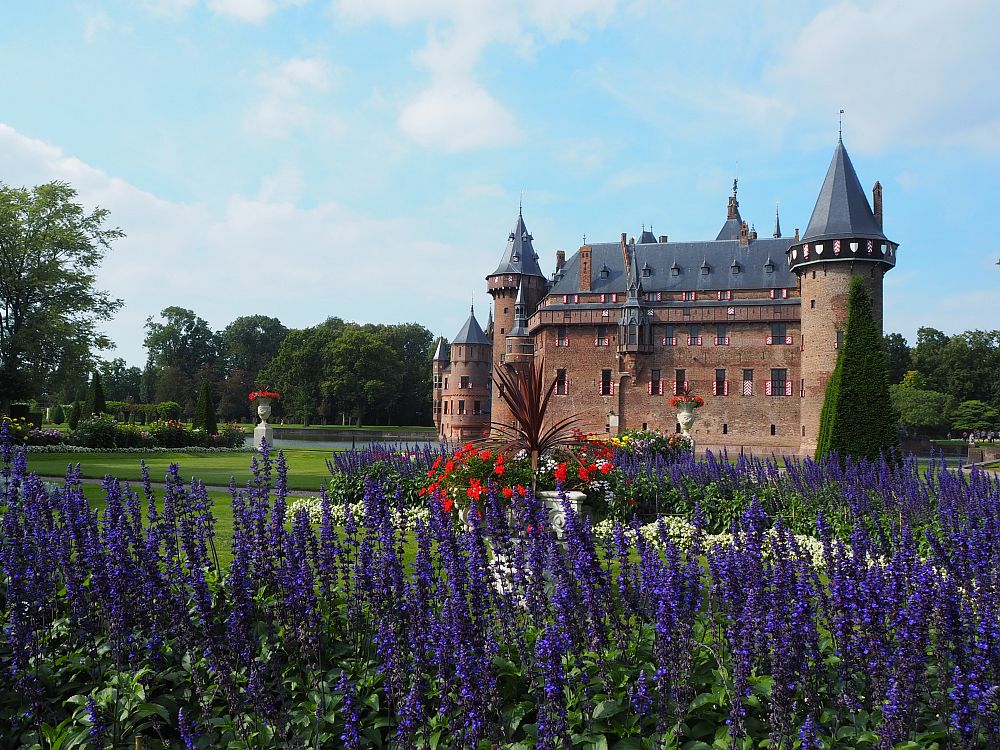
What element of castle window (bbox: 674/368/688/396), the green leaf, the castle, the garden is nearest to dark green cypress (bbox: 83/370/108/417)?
the castle

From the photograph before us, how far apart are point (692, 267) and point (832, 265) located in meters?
11.4

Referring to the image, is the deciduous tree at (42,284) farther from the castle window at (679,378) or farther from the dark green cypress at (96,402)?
the castle window at (679,378)

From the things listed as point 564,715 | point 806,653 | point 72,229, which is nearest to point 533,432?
point 806,653

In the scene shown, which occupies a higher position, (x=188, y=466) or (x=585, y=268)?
(x=585, y=268)

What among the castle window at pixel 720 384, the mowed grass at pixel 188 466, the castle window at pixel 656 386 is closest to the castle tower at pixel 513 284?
the castle window at pixel 656 386

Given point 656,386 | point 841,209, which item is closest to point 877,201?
point 841,209

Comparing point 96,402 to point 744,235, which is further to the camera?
point 744,235

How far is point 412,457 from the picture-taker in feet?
48.5

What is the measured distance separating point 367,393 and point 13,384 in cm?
3789

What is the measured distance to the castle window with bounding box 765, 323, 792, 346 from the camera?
46250 millimetres

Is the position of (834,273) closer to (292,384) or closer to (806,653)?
(806,653)

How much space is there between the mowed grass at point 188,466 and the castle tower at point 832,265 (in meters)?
26.4

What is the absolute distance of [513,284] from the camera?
55.2m

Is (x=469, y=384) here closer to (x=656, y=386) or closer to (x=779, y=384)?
(x=656, y=386)
